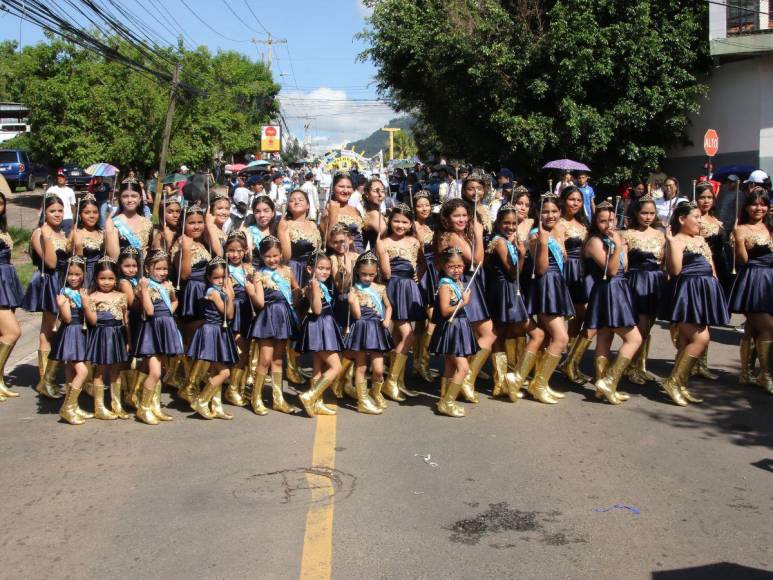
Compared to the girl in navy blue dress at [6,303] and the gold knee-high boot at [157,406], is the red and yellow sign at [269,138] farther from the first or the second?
the gold knee-high boot at [157,406]

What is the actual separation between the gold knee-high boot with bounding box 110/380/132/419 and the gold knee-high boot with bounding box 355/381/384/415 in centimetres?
201

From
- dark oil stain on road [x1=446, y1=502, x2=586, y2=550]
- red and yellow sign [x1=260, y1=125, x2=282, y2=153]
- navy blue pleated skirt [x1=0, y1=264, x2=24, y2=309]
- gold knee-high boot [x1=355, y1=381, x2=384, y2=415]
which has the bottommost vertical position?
dark oil stain on road [x1=446, y1=502, x2=586, y2=550]

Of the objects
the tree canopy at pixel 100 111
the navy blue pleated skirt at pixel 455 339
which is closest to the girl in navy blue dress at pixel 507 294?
the navy blue pleated skirt at pixel 455 339

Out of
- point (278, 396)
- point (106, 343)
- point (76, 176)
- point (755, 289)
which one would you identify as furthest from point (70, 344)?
point (76, 176)

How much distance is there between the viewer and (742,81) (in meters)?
20.9

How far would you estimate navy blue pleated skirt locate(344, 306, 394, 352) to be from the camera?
754 cm

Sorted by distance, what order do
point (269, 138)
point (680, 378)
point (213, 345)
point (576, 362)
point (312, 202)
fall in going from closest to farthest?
point (213, 345) < point (680, 378) < point (576, 362) < point (312, 202) < point (269, 138)

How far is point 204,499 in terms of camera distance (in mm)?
5453

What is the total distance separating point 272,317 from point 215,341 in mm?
530

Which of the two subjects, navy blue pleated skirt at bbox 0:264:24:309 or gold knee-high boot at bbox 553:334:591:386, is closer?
navy blue pleated skirt at bbox 0:264:24:309

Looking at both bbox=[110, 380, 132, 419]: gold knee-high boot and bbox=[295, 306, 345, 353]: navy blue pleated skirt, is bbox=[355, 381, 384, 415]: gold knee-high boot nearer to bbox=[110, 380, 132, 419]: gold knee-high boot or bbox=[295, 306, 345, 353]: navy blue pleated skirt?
bbox=[295, 306, 345, 353]: navy blue pleated skirt

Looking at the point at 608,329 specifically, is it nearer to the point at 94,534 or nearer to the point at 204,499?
the point at 204,499

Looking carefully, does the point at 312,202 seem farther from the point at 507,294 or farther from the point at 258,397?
the point at 258,397


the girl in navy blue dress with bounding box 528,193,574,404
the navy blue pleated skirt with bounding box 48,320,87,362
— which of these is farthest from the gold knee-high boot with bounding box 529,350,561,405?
the navy blue pleated skirt with bounding box 48,320,87,362
